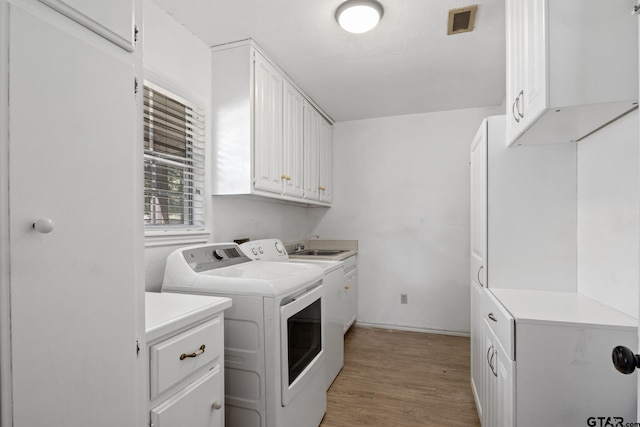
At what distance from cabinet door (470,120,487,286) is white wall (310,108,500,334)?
4.37ft

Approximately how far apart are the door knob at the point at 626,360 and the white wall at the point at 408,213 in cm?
289

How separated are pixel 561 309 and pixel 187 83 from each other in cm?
228

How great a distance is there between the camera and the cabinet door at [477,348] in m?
1.91

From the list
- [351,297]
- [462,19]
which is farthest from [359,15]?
[351,297]

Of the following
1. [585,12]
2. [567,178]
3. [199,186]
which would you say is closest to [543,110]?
[585,12]

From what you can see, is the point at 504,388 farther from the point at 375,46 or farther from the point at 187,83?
the point at 187,83

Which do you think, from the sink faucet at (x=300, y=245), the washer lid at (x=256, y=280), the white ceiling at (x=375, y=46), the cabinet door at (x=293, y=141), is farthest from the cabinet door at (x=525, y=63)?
the sink faucet at (x=300, y=245)

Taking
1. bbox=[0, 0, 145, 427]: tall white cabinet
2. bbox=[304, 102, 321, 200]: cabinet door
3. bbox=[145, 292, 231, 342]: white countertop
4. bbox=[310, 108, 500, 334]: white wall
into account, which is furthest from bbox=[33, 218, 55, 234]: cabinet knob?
bbox=[310, 108, 500, 334]: white wall

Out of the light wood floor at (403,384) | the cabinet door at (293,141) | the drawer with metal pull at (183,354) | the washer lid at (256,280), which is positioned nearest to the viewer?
the drawer with metal pull at (183,354)

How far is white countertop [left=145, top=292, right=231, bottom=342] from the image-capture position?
1020 millimetres

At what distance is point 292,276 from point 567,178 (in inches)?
56.1

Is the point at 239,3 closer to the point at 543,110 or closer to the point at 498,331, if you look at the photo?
the point at 543,110

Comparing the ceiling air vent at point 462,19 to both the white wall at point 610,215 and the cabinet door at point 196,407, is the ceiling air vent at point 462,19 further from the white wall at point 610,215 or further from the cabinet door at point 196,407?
the cabinet door at point 196,407

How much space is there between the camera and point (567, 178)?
162 centimetres
